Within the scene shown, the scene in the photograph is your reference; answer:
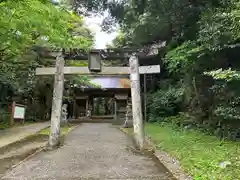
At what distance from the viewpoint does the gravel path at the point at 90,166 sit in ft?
19.1

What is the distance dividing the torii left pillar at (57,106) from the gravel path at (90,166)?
1.73 ft

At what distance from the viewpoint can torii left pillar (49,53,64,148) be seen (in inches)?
380

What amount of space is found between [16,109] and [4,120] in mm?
852

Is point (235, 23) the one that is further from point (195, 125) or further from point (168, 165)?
point (195, 125)

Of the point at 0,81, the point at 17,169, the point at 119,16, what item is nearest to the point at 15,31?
the point at 17,169

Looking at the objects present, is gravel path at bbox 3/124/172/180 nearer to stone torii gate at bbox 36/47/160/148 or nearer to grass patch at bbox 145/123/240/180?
grass patch at bbox 145/123/240/180

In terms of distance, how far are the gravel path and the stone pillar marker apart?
526 millimetres

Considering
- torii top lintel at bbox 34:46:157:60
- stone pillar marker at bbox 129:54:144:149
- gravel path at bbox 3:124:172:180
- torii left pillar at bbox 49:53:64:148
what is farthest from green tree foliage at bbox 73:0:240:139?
gravel path at bbox 3:124:172:180

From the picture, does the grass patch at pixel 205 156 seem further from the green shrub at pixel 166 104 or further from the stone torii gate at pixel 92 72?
the green shrub at pixel 166 104

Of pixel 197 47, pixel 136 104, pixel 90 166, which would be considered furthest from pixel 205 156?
pixel 197 47

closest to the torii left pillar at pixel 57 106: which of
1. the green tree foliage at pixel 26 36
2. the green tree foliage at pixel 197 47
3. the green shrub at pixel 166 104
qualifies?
the green tree foliage at pixel 26 36

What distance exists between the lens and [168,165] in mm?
6367

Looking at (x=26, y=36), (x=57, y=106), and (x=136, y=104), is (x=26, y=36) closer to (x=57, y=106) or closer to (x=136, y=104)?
(x=57, y=106)

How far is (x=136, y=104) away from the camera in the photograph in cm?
959
